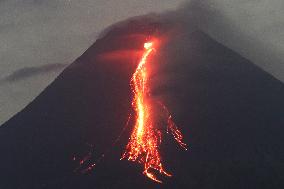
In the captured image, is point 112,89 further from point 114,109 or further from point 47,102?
point 47,102

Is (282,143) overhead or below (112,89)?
below

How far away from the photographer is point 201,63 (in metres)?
45.8

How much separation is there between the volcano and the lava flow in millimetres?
537

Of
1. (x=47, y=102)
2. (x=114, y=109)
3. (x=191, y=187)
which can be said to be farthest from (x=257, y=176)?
(x=47, y=102)

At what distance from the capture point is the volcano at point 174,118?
3362cm

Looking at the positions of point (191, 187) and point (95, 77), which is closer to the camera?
point (191, 187)

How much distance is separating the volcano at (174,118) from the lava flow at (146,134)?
1.76ft

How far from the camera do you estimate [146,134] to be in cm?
3841

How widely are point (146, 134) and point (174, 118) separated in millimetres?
2344

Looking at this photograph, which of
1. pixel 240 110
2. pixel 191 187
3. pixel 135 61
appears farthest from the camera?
pixel 135 61

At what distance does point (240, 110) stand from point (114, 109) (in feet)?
30.5

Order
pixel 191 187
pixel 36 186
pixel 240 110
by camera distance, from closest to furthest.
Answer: pixel 191 187 → pixel 36 186 → pixel 240 110

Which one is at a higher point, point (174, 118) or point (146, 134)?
point (174, 118)

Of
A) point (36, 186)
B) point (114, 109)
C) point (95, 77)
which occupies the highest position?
point (95, 77)
